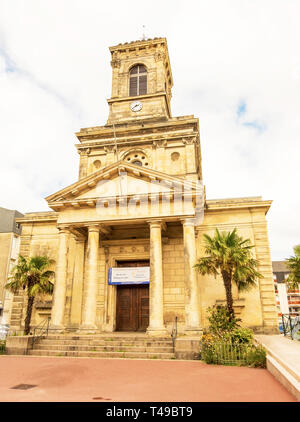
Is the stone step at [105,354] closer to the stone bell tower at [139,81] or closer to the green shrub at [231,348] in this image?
the green shrub at [231,348]

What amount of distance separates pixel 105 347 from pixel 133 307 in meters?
6.12

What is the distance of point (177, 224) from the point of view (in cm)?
1997

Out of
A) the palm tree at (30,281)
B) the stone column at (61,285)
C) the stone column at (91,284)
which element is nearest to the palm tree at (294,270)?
the stone column at (91,284)

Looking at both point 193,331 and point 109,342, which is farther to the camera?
point 193,331

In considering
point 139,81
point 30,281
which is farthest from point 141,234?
point 139,81

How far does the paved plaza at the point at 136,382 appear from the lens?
6.90 metres

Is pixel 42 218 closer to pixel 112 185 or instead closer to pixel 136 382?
pixel 112 185

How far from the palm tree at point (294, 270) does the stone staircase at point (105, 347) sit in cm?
754

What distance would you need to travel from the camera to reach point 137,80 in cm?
2808

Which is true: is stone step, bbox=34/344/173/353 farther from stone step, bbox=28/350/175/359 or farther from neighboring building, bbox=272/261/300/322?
neighboring building, bbox=272/261/300/322

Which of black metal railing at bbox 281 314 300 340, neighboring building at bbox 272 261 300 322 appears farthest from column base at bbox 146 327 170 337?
neighboring building at bbox 272 261 300 322

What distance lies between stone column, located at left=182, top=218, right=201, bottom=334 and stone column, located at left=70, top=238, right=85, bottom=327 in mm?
7663

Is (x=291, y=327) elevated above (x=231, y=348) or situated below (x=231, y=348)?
above

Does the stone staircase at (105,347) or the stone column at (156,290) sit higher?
the stone column at (156,290)
